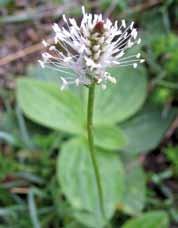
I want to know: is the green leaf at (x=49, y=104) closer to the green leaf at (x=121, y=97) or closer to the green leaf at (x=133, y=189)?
the green leaf at (x=121, y=97)

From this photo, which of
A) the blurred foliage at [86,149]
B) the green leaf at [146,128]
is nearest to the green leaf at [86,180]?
the blurred foliage at [86,149]

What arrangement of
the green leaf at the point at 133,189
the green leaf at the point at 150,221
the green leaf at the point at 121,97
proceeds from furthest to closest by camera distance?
the green leaf at the point at 121,97 → the green leaf at the point at 133,189 → the green leaf at the point at 150,221

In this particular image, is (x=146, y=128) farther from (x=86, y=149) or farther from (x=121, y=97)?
(x=86, y=149)

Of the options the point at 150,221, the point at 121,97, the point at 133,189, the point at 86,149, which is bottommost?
the point at 150,221

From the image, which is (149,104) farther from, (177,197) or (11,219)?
(11,219)

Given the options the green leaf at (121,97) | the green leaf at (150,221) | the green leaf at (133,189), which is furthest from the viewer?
the green leaf at (121,97)

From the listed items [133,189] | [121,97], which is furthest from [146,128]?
[133,189]

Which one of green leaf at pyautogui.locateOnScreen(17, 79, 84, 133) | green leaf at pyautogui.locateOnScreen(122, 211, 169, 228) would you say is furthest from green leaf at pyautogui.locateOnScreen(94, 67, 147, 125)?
green leaf at pyautogui.locateOnScreen(122, 211, 169, 228)

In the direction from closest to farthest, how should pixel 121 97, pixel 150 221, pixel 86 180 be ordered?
pixel 150 221 → pixel 86 180 → pixel 121 97
